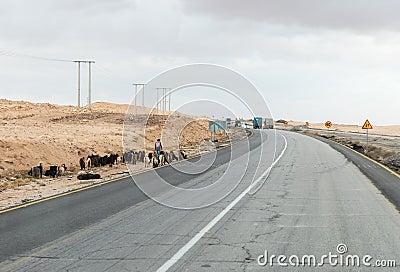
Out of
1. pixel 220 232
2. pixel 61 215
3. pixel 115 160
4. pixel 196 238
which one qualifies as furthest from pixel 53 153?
pixel 196 238

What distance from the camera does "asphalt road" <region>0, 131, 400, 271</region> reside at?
784 centimetres

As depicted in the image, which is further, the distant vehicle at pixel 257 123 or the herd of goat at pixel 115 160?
the distant vehicle at pixel 257 123

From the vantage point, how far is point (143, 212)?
492 inches

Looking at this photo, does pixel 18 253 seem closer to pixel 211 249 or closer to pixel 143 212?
pixel 211 249

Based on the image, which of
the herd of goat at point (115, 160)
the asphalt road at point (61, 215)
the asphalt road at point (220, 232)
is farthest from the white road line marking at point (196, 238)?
the herd of goat at point (115, 160)

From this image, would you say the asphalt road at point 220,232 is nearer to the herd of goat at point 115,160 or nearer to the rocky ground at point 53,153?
the rocky ground at point 53,153

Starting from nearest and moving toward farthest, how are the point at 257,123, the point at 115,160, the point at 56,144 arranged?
1. the point at 115,160
2. the point at 56,144
3. the point at 257,123

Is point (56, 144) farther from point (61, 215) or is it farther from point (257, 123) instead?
point (257, 123)

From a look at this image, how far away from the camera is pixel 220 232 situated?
394 inches

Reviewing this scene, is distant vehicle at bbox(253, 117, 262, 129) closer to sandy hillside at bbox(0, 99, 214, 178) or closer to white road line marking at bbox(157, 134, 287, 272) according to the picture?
sandy hillside at bbox(0, 99, 214, 178)

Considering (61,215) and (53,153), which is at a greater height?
(53,153)

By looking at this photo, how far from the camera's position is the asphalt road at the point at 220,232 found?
7844 millimetres

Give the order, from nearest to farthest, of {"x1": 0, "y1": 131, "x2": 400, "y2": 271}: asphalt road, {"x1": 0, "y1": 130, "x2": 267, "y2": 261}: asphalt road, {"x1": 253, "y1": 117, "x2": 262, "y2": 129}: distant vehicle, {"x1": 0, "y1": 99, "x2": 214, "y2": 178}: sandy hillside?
Result: {"x1": 0, "y1": 131, "x2": 400, "y2": 271}: asphalt road → {"x1": 0, "y1": 130, "x2": 267, "y2": 261}: asphalt road → {"x1": 0, "y1": 99, "x2": 214, "y2": 178}: sandy hillside → {"x1": 253, "y1": 117, "x2": 262, "y2": 129}: distant vehicle

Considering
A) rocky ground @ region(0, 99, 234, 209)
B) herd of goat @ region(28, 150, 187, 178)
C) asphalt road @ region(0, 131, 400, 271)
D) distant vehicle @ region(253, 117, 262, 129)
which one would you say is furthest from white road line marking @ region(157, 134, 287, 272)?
distant vehicle @ region(253, 117, 262, 129)
